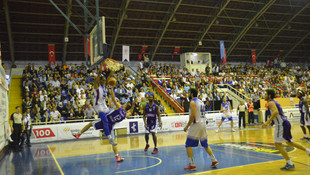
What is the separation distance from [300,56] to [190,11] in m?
23.0

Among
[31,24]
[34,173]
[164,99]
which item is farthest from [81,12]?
[34,173]

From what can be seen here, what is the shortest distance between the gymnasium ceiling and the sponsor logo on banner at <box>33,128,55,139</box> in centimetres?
1115

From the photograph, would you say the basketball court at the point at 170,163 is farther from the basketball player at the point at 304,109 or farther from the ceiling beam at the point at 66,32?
the ceiling beam at the point at 66,32

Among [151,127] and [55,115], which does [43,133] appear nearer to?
[55,115]

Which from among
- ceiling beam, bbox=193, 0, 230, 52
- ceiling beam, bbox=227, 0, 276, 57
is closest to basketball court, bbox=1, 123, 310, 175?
ceiling beam, bbox=193, 0, 230, 52

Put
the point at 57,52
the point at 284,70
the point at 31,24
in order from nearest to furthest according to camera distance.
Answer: the point at 31,24 → the point at 57,52 → the point at 284,70

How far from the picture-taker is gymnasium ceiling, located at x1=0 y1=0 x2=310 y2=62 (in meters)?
25.0

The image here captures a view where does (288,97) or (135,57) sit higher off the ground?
(135,57)

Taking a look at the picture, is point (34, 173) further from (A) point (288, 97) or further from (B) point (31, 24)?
(A) point (288, 97)

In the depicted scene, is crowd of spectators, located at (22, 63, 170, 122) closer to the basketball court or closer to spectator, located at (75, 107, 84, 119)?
spectator, located at (75, 107, 84, 119)

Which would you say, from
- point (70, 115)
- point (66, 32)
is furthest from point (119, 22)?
point (70, 115)

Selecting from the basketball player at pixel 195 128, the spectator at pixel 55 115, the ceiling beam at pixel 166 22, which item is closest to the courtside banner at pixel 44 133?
the spectator at pixel 55 115

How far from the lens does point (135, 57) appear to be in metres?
33.1

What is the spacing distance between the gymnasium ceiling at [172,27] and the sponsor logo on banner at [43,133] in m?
11.2
